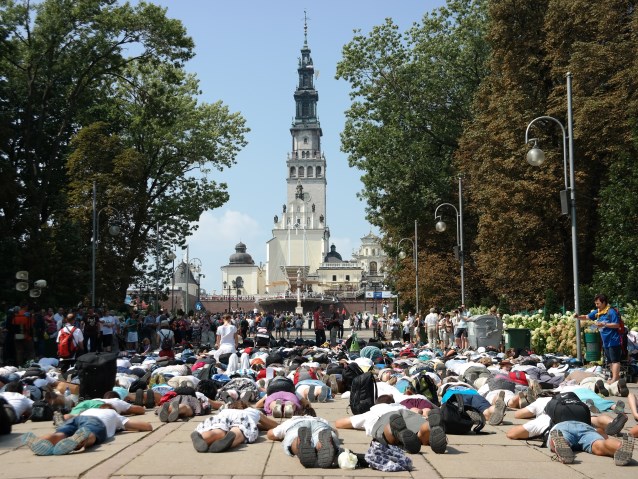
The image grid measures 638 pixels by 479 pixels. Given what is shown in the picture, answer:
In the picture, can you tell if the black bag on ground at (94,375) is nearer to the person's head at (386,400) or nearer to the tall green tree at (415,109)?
the person's head at (386,400)

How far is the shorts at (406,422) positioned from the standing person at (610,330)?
755cm

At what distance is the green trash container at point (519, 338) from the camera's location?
2838 cm

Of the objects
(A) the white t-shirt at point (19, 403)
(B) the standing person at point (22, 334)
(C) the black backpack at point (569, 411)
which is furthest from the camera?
(B) the standing person at point (22, 334)

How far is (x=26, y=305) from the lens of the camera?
25469mm

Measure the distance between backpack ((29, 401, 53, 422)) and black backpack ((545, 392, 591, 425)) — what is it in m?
7.39

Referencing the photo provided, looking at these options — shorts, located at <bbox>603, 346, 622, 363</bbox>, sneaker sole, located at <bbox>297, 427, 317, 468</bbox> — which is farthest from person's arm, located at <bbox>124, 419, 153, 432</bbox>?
shorts, located at <bbox>603, 346, 622, 363</bbox>

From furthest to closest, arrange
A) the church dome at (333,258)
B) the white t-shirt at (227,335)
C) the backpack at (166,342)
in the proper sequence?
the church dome at (333,258) → the backpack at (166,342) → the white t-shirt at (227,335)

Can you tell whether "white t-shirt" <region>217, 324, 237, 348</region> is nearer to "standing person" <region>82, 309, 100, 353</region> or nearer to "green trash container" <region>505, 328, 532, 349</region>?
"standing person" <region>82, 309, 100, 353</region>

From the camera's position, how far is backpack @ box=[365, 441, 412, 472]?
367 inches

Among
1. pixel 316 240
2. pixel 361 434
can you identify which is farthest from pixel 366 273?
pixel 361 434

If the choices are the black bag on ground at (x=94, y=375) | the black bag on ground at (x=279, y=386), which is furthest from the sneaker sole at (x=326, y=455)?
the black bag on ground at (x=94, y=375)

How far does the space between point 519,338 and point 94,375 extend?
16.8 meters

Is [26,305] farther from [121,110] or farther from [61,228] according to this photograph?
[121,110]

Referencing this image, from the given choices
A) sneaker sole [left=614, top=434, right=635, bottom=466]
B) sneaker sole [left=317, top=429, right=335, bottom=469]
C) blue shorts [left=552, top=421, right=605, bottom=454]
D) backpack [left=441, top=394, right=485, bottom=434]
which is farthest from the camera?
backpack [left=441, top=394, right=485, bottom=434]
